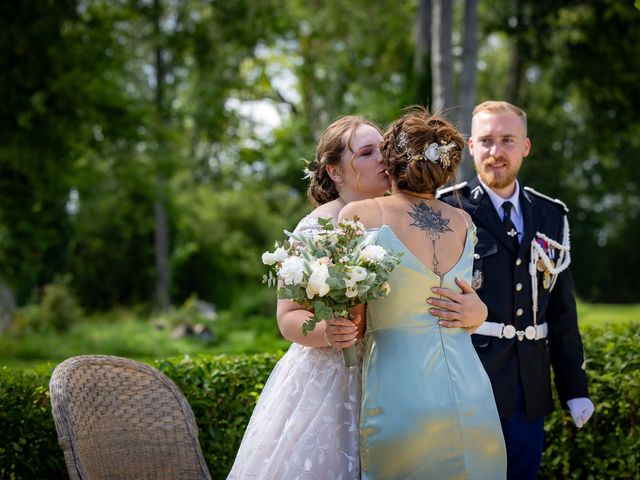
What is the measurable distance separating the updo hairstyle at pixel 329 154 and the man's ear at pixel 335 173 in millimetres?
17

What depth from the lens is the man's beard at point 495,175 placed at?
3.85 metres

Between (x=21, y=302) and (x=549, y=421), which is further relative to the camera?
(x=21, y=302)

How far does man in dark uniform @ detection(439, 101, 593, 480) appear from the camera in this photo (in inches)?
147

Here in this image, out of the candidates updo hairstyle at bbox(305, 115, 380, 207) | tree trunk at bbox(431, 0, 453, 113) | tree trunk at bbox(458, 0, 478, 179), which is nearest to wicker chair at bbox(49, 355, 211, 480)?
updo hairstyle at bbox(305, 115, 380, 207)

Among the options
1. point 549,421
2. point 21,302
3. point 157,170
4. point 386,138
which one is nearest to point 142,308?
point 21,302

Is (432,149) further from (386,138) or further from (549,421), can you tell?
(549,421)

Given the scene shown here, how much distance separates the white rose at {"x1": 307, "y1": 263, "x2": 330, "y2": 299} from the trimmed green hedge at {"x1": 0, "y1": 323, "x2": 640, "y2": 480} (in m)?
2.06

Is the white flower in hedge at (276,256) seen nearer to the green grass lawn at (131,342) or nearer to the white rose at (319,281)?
the white rose at (319,281)

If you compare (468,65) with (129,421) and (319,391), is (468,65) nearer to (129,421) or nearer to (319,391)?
(129,421)

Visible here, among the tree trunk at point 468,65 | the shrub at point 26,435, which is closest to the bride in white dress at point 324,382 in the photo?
the shrub at point 26,435

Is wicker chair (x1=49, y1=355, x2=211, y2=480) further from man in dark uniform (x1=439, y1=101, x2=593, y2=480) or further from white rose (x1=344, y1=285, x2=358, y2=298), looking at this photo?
white rose (x1=344, y1=285, x2=358, y2=298)

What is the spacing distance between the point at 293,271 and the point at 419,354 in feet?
1.97

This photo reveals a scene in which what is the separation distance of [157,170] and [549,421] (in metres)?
12.8

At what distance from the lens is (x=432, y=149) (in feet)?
9.25
